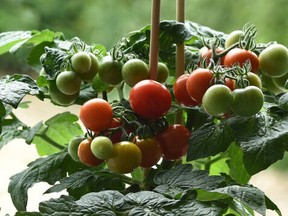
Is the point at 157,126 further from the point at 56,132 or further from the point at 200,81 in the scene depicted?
the point at 56,132

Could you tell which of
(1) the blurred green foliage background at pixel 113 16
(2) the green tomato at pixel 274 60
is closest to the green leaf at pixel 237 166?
(2) the green tomato at pixel 274 60

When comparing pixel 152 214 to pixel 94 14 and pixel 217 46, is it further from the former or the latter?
pixel 94 14

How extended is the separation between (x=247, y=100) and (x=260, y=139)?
0.15 ft

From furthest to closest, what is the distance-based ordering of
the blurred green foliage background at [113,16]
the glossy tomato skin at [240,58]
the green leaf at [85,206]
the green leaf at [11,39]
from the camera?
the blurred green foliage background at [113,16] < the green leaf at [11,39] < the glossy tomato skin at [240,58] < the green leaf at [85,206]

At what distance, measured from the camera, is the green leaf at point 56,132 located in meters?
0.78

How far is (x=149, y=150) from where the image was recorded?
24.3 inches

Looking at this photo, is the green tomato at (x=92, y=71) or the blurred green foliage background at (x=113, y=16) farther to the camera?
the blurred green foliage background at (x=113, y=16)

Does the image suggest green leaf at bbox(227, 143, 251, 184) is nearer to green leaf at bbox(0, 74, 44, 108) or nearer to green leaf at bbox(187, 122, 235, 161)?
green leaf at bbox(187, 122, 235, 161)

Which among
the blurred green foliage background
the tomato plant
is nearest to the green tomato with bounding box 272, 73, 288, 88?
the tomato plant

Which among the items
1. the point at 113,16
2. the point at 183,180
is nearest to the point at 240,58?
the point at 183,180

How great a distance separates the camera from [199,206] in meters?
0.50

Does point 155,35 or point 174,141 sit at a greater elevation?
point 155,35

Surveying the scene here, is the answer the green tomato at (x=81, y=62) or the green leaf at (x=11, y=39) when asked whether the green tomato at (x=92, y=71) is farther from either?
the green leaf at (x=11, y=39)

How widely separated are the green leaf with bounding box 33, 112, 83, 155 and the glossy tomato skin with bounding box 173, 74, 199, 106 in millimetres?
189
